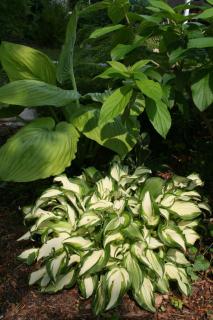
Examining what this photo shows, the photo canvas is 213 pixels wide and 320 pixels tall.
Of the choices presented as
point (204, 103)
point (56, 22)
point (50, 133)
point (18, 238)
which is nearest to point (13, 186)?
point (18, 238)

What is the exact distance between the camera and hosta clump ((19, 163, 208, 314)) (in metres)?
2.20

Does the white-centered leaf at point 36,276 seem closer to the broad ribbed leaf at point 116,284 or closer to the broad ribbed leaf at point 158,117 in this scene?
the broad ribbed leaf at point 116,284

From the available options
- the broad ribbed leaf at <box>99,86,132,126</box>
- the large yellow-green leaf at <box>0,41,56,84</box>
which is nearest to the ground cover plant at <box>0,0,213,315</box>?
the broad ribbed leaf at <box>99,86,132,126</box>

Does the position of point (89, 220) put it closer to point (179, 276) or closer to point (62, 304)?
point (62, 304)

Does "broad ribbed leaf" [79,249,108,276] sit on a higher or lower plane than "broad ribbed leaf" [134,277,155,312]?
higher

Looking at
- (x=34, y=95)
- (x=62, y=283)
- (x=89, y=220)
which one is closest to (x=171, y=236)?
(x=89, y=220)

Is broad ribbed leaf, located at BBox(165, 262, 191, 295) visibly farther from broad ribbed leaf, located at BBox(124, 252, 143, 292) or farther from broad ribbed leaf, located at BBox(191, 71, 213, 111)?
broad ribbed leaf, located at BBox(191, 71, 213, 111)

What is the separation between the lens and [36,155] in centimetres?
244

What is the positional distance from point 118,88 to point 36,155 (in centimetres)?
65

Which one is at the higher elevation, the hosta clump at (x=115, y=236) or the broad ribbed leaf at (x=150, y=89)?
the broad ribbed leaf at (x=150, y=89)

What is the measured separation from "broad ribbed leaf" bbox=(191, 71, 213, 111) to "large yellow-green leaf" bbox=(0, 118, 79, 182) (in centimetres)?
82

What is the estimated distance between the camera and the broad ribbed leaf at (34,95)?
2516mm

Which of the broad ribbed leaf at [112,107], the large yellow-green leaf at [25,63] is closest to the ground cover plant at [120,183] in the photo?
the broad ribbed leaf at [112,107]

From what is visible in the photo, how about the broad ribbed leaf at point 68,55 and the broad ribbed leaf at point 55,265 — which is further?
the broad ribbed leaf at point 68,55
